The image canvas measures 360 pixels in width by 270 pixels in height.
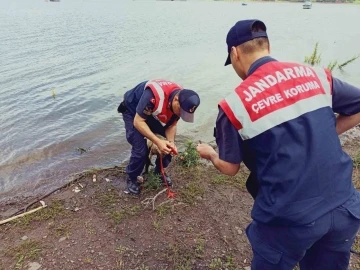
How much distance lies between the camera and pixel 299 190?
6.15 feet

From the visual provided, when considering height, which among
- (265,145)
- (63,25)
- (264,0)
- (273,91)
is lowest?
(264,0)

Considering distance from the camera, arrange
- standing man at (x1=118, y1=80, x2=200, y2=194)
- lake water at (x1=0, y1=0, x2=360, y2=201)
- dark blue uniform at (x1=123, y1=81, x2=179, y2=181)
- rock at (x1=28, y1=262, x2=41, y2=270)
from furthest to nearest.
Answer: lake water at (x1=0, y1=0, x2=360, y2=201) < dark blue uniform at (x1=123, y1=81, x2=179, y2=181) < standing man at (x1=118, y1=80, x2=200, y2=194) < rock at (x1=28, y1=262, x2=41, y2=270)

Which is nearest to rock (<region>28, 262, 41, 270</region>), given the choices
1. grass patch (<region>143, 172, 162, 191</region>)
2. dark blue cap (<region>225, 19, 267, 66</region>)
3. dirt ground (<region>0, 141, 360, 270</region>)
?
dirt ground (<region>0, 141, 360, 270</region>)

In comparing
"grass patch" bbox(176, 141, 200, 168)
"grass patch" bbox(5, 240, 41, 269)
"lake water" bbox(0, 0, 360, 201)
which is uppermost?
"grass patch" bbox(5, 240, 41, 269)

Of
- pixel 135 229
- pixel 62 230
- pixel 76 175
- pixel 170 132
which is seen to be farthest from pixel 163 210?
pixel 76 175

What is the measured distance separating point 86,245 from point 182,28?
2409 cm

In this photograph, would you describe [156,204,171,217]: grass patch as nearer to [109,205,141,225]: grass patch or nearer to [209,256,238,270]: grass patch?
[109,205,141,225]: grass patch

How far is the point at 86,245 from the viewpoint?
12.4 ft

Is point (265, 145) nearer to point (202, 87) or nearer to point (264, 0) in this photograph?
point (202, 87)

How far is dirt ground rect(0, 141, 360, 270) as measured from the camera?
11.7 ft

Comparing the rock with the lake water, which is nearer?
the rock

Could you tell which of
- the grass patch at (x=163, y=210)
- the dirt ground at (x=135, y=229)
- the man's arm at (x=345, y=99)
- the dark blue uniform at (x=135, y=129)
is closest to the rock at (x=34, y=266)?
the dirt ground at (x=135, y=229)

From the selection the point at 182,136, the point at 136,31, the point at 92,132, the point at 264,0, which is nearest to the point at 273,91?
the point at 182,136

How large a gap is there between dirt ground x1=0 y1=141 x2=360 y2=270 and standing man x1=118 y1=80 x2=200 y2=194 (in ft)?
1.51
